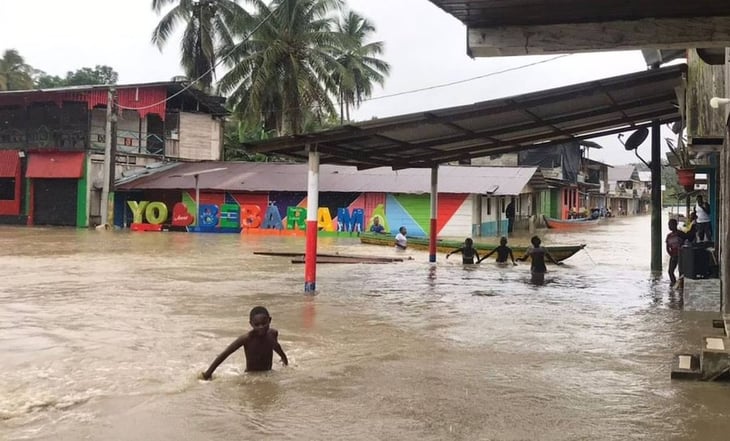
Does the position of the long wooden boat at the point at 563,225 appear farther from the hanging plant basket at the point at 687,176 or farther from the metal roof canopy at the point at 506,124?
the metal roof canopy at the point at 506,124

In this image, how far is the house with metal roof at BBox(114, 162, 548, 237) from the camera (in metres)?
30.6

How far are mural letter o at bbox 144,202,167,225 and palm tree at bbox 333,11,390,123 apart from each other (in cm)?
1140

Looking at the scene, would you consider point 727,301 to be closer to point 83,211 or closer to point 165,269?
point 165,269

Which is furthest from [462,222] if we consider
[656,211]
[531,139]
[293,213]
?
[531,139]

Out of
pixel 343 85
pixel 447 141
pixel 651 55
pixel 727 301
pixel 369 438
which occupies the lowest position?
pixel 369 438

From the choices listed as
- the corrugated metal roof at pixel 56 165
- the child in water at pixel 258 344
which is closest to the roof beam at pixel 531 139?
the child in water at pixel 258 344

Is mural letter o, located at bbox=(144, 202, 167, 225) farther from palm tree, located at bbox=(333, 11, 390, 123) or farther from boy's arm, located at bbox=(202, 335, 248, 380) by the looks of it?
boy's arm, located at bbox=(202, 335, 248, 380)

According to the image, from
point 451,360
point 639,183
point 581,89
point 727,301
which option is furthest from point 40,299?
point 639,183

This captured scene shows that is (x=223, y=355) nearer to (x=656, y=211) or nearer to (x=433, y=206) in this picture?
(x=433, y=206)

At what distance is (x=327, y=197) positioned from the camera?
32.7m

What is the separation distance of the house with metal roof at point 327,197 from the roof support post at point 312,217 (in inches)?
707

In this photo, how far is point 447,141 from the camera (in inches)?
541

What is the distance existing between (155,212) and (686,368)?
99.7ft

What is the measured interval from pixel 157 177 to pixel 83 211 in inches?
167
